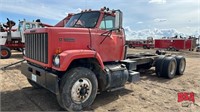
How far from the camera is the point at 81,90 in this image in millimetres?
4625

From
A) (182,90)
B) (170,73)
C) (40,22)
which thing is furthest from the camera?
(40,22)

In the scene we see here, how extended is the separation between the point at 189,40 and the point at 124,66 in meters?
28.9

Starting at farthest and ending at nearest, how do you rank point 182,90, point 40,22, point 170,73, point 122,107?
point 40,22 → point 170,73 → point 182,90 → point 122,107

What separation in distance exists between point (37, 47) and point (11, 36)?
11.8 m

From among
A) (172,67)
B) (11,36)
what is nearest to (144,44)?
(11,36)

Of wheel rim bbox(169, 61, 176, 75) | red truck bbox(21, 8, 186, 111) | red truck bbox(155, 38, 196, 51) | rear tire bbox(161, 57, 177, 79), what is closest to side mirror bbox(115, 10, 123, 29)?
red truck bbox(21, 8, 186, 111)

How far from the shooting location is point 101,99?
18.0 feet

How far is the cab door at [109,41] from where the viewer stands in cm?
529

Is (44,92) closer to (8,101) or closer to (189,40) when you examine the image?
(8,101)

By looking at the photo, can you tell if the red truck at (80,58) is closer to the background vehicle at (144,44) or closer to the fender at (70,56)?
the fender at (70,56)

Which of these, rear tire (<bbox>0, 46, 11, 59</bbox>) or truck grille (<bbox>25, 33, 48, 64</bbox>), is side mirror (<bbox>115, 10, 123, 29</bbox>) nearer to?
truck grille (<bbox>25, 33, 48, 64</bbox>)

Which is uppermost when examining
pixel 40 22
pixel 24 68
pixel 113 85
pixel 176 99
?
pixel 40 22

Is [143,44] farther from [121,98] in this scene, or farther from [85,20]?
[85,20]

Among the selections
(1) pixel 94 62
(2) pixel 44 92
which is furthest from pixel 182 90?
(2) pixel 44 92
